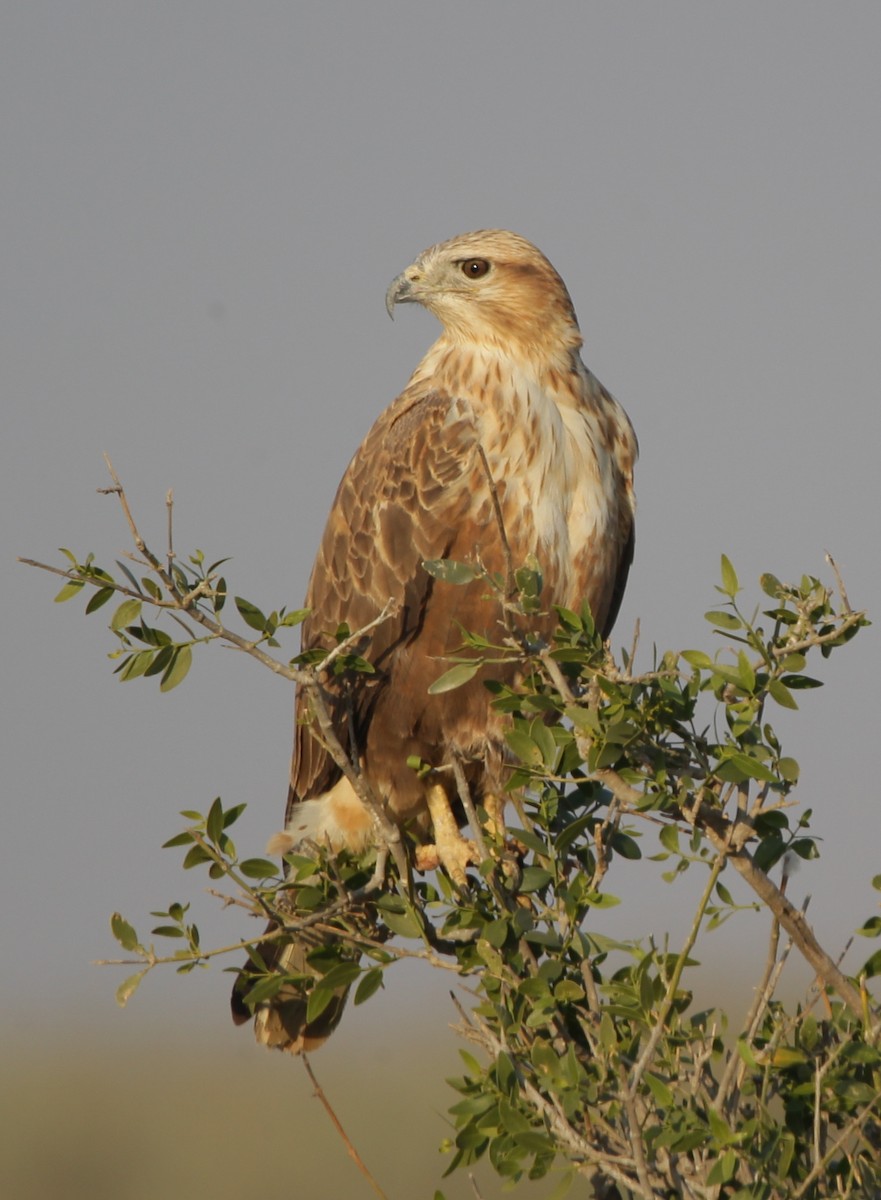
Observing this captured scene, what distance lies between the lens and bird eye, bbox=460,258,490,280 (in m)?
5.15

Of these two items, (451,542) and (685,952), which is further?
(451,542)

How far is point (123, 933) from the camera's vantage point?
10.4 ft

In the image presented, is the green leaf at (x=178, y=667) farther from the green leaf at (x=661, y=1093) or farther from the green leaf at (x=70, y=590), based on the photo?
the green leaf at (x=661, y=1093)

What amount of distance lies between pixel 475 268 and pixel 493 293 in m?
0.12

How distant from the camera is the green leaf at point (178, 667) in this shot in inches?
125

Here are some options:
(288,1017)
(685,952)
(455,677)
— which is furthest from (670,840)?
(288,1017)

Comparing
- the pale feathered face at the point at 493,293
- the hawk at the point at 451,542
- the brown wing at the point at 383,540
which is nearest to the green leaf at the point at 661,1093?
the hawk at the point at 451,542

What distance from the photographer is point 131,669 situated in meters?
3.19

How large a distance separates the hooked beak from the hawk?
16cm

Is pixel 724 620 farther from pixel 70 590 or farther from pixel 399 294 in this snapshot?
pixel 399 294

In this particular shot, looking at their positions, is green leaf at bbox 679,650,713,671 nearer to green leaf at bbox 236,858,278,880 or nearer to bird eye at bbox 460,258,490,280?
green leaf at bbox 236,858,278,880

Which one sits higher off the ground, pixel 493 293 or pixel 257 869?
pixel 493 293

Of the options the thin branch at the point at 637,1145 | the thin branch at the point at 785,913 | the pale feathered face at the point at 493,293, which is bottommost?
the thin branch at the point at 637,1145

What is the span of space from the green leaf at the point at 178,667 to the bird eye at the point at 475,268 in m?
2.38
